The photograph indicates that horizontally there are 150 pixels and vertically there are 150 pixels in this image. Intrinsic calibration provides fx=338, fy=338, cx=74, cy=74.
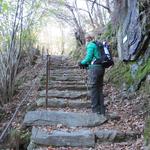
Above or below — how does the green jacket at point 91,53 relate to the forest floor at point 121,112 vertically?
above

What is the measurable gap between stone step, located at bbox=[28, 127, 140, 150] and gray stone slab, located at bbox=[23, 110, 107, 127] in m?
0.62

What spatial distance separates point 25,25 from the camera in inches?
523

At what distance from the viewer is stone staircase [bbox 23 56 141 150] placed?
256 inches

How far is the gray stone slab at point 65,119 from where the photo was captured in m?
7.48

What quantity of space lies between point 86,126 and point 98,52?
1.72 meters

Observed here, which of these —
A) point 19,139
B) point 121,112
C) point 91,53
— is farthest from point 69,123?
point 91,53

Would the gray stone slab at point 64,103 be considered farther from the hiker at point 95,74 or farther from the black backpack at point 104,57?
the black backpack at point 104,57

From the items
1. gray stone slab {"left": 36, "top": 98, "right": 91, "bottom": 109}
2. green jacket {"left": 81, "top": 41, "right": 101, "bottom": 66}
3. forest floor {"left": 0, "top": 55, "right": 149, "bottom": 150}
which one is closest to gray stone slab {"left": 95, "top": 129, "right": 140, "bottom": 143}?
forest floor {"left": 0, "top": 55, "right": 149, "bottom": 150}

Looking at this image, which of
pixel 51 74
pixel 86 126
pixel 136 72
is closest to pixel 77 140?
pixel 86 126

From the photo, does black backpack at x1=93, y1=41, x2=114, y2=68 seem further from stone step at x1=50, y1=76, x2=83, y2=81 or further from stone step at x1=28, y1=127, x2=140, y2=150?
stone step at x1=50, y1=76, x2=83, y2=81

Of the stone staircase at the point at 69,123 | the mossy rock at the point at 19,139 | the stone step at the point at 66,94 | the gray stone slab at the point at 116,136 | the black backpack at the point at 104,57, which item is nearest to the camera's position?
the stone staircase at the point at 69,123

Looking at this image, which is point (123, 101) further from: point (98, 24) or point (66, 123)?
point (98, 24)

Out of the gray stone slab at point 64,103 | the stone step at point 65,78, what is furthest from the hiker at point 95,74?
the stone step at point 65,78

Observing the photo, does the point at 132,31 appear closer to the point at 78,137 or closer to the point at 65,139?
the point at 78,137
